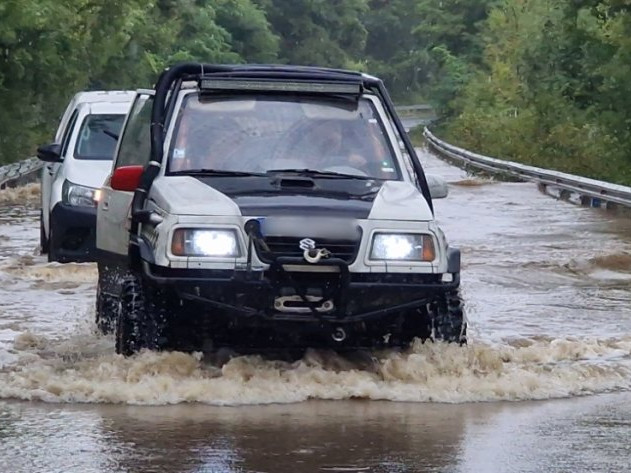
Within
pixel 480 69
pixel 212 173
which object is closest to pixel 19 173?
pixel 212 173

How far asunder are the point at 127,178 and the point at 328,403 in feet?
6.94

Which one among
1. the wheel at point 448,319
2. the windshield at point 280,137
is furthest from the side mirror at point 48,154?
the wheel at point 448,319

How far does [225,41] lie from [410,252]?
70.1 metres

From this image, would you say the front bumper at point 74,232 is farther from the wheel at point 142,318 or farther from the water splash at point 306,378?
the wheel at point 142,318

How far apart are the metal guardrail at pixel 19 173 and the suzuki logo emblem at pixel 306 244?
22143mm

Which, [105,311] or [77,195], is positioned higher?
[77,195]

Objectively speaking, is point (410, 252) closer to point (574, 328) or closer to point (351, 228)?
point (351, 228)

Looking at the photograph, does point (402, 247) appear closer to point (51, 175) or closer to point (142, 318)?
point (142, 318)

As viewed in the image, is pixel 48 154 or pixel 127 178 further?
pixel 48 154

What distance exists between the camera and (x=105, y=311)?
1150cm

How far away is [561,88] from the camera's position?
42.4m

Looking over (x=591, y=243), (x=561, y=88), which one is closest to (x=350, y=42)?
(x=561, y=88)

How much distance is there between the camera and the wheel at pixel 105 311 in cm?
1131

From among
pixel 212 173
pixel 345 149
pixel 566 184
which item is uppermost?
pixel 345 149
